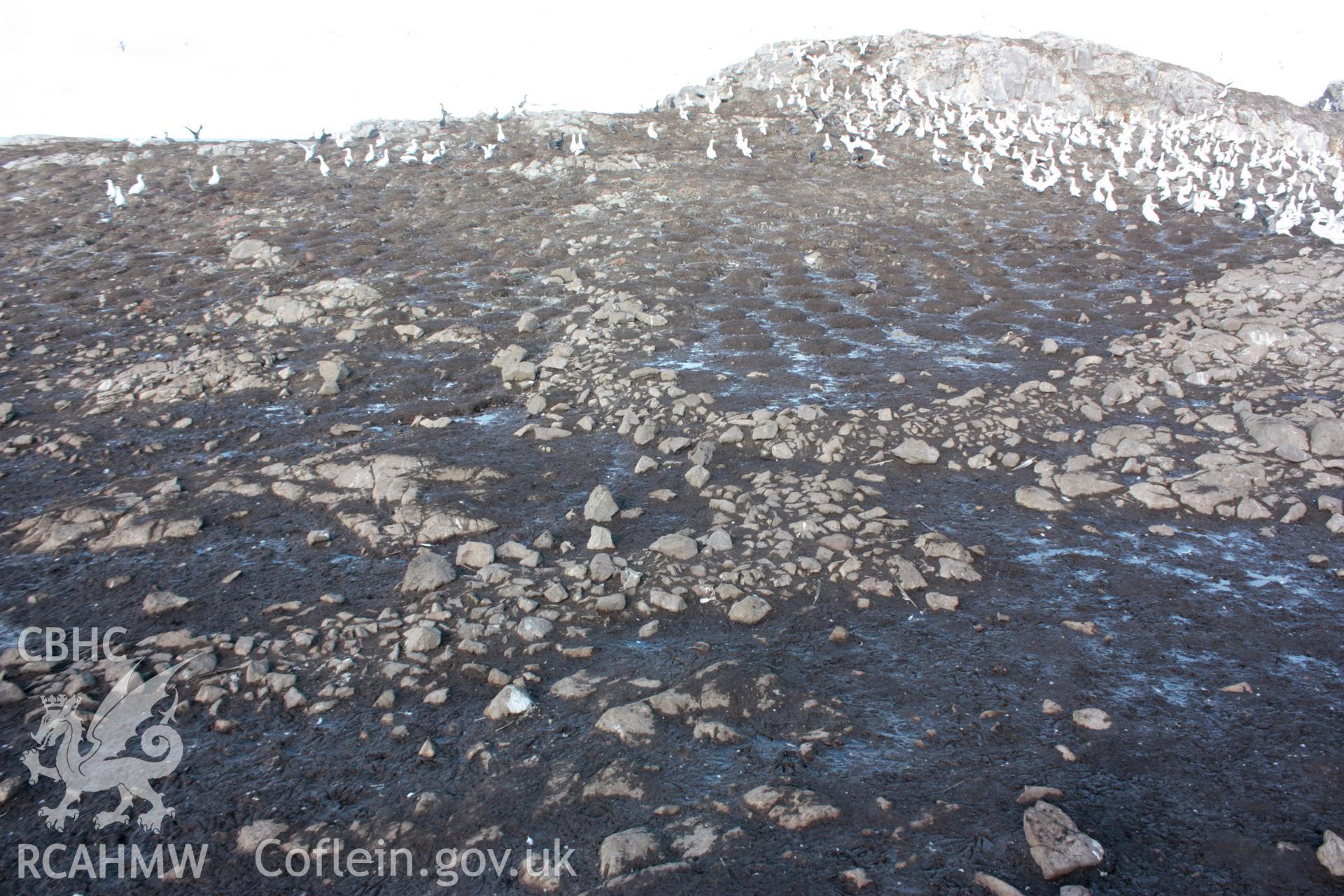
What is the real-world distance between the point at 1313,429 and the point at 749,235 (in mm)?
9949

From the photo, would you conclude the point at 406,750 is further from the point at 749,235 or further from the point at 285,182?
the point at 285,182

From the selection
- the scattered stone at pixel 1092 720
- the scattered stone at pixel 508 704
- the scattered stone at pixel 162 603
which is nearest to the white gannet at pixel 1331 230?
the scattered stone at pixel 1092 720

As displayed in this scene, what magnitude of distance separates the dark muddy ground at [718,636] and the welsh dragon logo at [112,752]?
0.27ft

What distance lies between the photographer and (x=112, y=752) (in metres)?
3.66

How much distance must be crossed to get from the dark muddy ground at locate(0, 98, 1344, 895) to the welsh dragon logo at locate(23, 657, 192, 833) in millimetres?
83

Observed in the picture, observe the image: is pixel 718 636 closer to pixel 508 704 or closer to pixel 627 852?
pixel 508 704

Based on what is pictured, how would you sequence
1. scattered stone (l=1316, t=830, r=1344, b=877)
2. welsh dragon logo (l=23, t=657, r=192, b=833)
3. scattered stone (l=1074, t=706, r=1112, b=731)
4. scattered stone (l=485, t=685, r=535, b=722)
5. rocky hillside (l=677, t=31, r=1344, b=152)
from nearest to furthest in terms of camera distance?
scattered stone (l=1316, t=830, r=1344, b=877) → welsh dragon logo (l=23, t=657, r=192, b=833) → scattered stone (l=1074, t=706, r=1112, b=731) → scattered stone (l=485, t=685, r=535, b=722) → rocky hillside (l=677, t=31, r=1344, b=152)

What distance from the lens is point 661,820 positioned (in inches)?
129

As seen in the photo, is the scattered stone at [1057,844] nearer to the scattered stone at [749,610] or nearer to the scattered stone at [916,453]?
the scattered stone at [749,610]

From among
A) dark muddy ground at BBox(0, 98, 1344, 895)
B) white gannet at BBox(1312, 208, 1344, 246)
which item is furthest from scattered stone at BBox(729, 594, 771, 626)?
white gannet at BBox(1312, 208, 1344, 246)

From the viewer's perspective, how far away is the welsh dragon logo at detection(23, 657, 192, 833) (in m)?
3.41

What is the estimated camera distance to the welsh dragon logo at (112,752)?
341 centimetres

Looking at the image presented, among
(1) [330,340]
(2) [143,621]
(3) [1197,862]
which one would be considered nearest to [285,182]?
(1) [330,340]

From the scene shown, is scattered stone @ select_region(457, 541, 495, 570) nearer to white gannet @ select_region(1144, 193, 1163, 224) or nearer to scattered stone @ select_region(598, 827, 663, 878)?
scattered stone @ select_region(598, 827, 663, 878)
